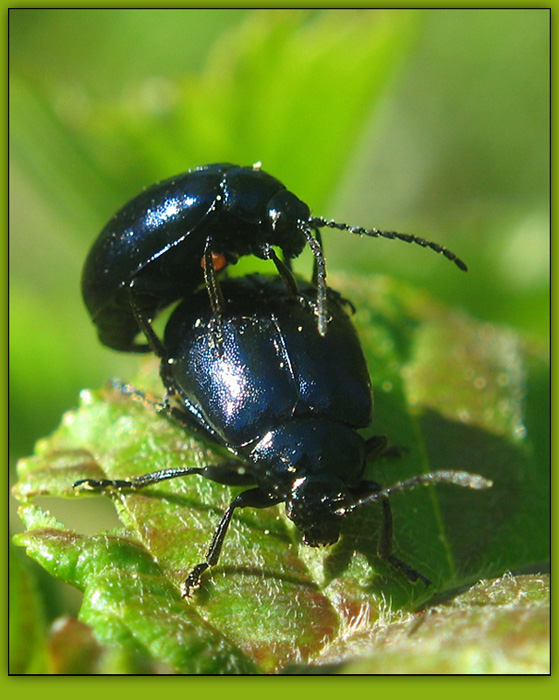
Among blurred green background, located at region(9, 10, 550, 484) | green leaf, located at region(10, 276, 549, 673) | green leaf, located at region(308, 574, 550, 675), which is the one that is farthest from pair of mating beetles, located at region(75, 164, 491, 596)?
blurred green background, located at region(9, 10, 550, 484)

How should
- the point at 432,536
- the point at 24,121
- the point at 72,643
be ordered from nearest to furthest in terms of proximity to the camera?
the point at 72,643 → the point at 432,536 → the point at 24,121

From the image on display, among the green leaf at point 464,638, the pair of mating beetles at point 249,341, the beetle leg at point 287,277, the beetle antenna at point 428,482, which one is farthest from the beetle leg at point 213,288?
the green leaf at point 464,638

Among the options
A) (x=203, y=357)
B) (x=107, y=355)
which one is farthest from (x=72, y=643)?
(x=107, y=355)

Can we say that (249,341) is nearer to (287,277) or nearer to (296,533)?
(287,277)

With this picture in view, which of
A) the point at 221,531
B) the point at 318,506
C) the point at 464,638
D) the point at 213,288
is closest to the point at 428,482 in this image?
the point at 318,506

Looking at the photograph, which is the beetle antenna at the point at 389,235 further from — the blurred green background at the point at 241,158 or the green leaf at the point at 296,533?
the blurred green background at the point at 241,158

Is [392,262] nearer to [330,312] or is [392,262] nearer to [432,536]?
[330,312]
